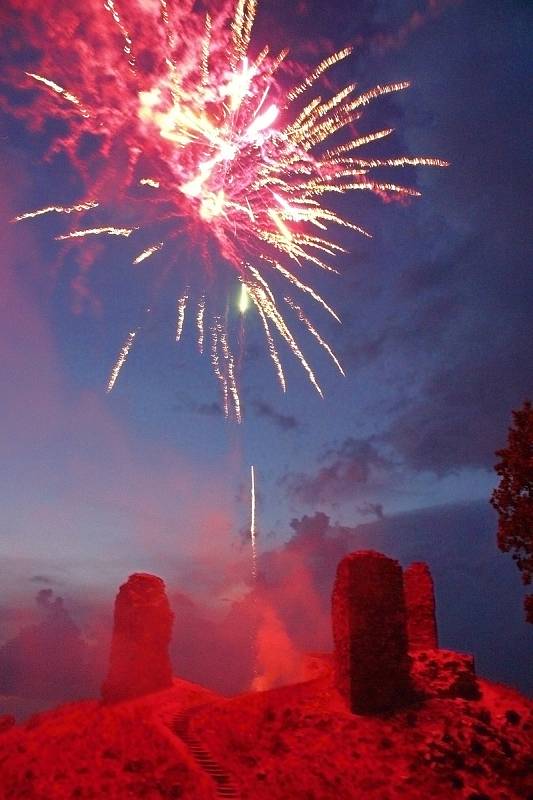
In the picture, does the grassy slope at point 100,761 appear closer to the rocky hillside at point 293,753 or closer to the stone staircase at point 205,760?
the rocky hillside at point 293,753

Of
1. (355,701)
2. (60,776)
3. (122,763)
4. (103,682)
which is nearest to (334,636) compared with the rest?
(355,701)

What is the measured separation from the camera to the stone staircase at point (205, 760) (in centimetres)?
1886

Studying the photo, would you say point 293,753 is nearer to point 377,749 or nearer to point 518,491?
point 377,749

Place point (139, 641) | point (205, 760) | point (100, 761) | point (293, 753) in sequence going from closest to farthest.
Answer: point (100, 761)
point (293, 753)
point (205, 760)
point (139, 641)

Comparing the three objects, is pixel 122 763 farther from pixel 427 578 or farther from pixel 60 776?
pixel 427 578

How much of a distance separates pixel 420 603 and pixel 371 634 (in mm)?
7145

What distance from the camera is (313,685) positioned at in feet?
86.7

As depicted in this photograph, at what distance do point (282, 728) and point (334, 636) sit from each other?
444 cm

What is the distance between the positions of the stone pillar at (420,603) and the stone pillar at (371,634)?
5104mm

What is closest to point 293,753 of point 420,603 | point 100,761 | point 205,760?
point 205,760

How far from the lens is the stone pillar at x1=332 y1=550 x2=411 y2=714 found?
23.0 metres

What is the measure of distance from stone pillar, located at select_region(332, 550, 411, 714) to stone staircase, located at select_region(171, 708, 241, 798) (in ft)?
19.3

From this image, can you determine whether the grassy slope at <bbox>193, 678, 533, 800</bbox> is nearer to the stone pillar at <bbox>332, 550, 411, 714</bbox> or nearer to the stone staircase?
the stone staircase

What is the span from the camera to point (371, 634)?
23.5 m
